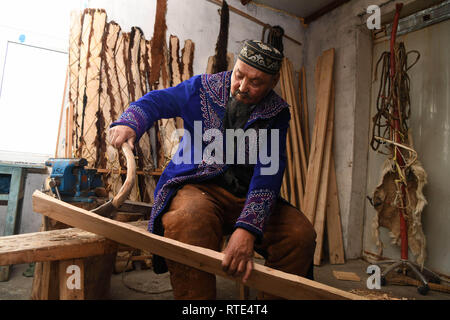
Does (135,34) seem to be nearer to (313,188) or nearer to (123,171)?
(123,171)

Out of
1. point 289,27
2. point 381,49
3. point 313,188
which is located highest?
point 289,27

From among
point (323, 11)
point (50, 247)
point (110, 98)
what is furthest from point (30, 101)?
point (323, 11)

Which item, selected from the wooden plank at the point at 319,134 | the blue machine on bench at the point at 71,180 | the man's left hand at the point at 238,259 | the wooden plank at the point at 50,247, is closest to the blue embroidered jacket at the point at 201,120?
the man's left hand at the point at 238,259

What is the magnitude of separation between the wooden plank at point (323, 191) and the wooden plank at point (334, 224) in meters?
0.10

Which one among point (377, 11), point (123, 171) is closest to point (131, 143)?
point (123, 171)

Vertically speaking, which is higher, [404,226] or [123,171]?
[123,171]

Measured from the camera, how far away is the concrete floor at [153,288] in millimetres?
2105

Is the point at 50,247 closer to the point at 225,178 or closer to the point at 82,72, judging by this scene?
the point at 225,178

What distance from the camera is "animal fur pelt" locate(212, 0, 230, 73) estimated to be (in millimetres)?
3488

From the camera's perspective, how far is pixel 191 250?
0.98 meters

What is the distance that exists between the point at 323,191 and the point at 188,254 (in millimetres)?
2773

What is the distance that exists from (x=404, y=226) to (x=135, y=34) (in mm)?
3544

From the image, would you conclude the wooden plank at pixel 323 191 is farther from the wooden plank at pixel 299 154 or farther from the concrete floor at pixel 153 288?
the concrete floor at pixel 153 288

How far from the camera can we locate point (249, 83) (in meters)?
1.49
